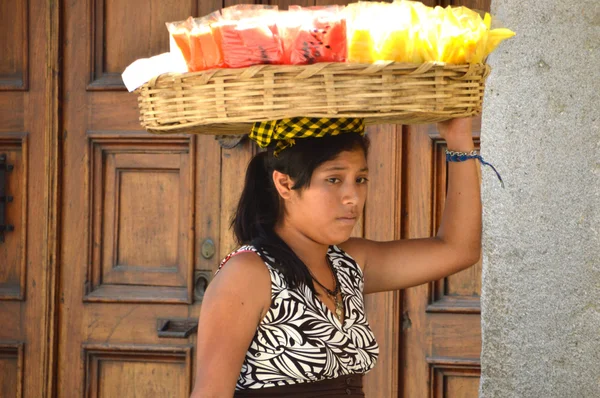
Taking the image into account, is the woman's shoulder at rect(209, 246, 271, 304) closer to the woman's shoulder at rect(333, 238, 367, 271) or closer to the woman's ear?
the woman's ear

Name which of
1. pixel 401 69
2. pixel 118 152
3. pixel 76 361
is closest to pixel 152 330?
pixel 76 361

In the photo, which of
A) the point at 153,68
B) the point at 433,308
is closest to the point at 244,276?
the point at 153,68

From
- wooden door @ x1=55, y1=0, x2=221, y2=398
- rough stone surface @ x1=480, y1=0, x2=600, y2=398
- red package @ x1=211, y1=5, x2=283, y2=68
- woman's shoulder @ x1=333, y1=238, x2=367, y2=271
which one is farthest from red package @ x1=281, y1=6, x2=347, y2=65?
wooden door @ x1=55, y1=0, x2=221, y2=398

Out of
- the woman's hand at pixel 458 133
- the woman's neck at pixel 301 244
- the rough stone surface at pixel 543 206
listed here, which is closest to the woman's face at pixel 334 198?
the woman's neck at pixel 301 244

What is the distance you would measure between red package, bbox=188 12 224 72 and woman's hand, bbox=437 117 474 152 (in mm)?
686

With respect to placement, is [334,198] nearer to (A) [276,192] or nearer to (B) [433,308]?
(A) [276,192]

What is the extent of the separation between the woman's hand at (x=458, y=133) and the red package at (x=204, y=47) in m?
0.69

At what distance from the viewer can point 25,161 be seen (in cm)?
337

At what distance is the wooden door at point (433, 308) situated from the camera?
3.09m

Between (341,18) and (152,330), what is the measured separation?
6.34ft

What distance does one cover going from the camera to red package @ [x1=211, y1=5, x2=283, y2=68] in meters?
1.68

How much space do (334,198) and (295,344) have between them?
13.6 inches

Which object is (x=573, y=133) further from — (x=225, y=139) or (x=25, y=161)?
(x=25, y=161)

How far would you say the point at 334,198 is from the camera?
6.78 ft
